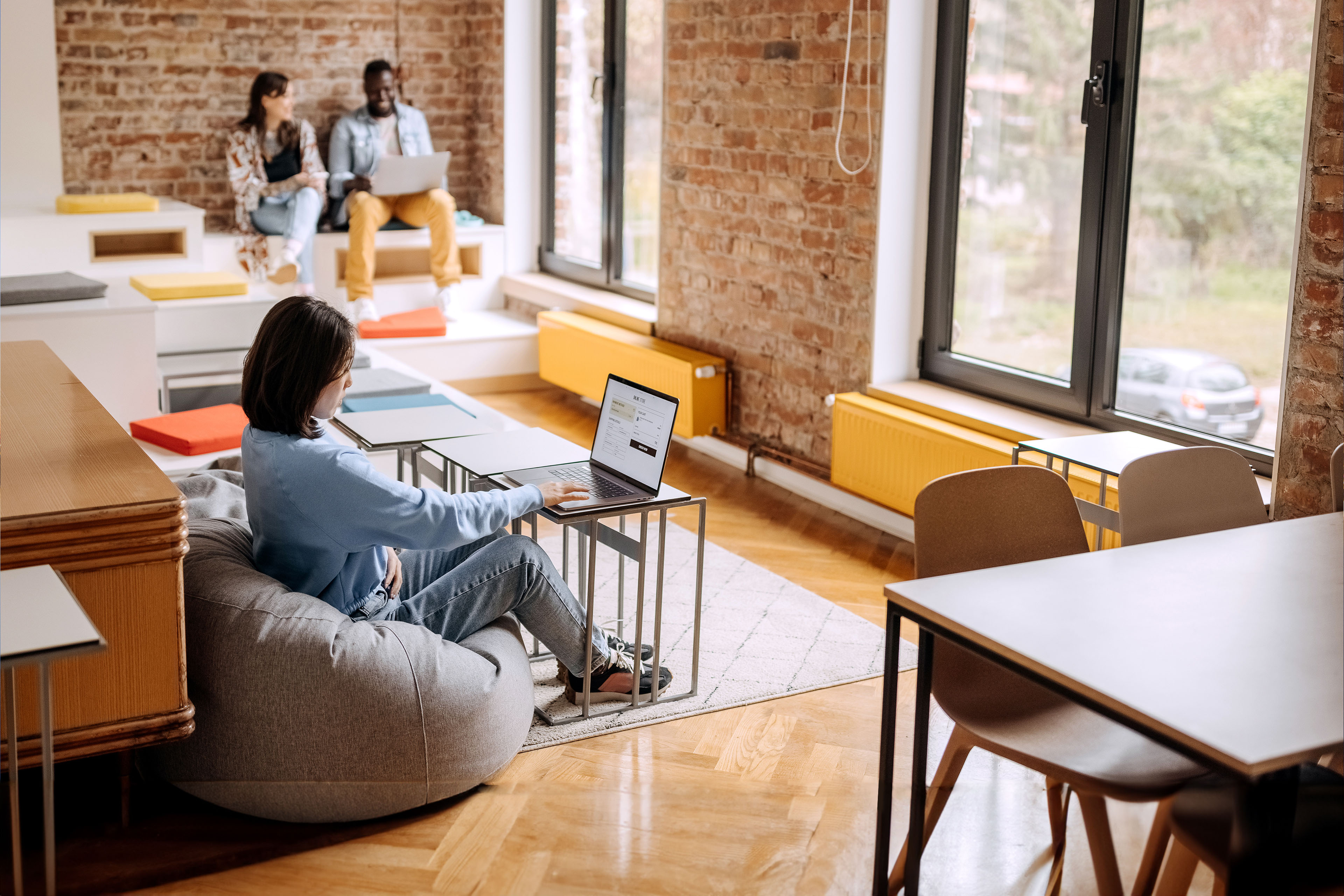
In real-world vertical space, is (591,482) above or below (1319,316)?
below

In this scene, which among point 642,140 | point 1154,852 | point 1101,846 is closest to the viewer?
point 1154,852

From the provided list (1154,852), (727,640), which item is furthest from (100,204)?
(1154,852)

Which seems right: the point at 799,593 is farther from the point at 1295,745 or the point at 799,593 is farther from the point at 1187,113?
the point at 1295,745

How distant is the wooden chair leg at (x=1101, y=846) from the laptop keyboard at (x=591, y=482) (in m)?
1.31

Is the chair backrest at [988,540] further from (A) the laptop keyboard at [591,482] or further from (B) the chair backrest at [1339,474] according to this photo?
(A) the laptop keyboard at [591,482]

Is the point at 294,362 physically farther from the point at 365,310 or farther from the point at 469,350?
the point at 365,310

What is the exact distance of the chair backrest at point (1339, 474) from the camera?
2.92 meters

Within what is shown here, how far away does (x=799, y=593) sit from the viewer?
434cm

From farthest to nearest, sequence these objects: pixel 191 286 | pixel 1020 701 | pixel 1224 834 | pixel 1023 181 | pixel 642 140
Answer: pixel 642 140 < pixel 191 286 < pixel 1023 181 < pixel 1020 701 < pixel 1224 834

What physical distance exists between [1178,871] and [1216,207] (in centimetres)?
250

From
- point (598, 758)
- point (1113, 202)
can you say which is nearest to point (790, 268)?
point (1113, 202)

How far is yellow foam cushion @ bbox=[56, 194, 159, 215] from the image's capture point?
691 centimetres

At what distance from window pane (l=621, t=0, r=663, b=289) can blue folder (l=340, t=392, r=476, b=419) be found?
7.60ft

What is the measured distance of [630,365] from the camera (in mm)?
6301
